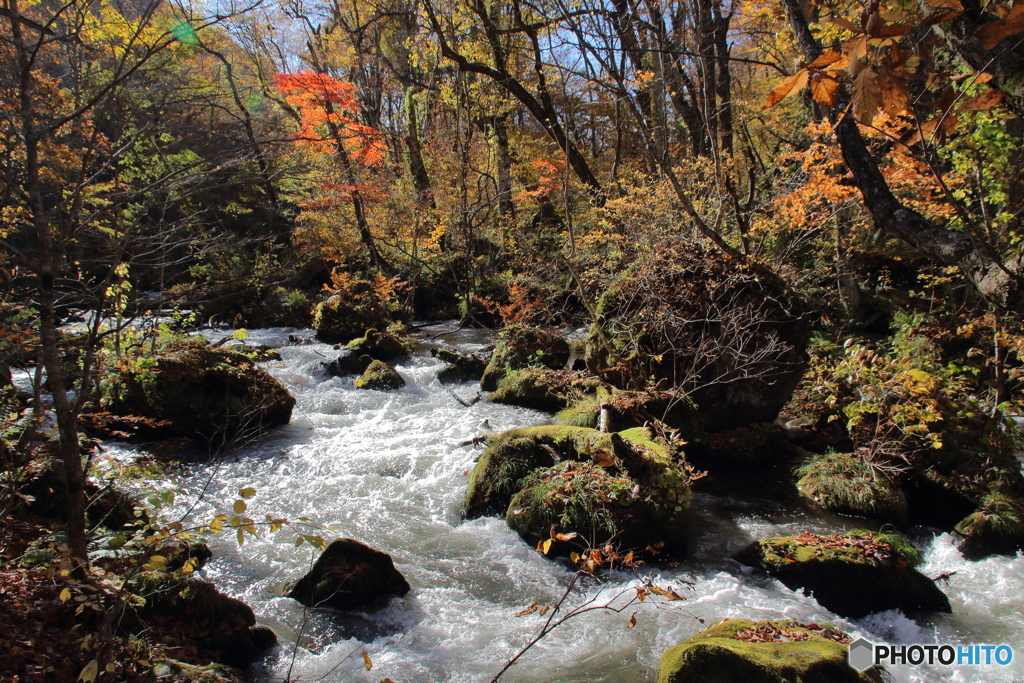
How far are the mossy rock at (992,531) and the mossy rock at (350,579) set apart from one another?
17.7ft

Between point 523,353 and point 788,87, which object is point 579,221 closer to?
point 523,353

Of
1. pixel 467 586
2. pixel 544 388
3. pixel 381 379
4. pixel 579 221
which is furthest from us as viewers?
pixel 579 221

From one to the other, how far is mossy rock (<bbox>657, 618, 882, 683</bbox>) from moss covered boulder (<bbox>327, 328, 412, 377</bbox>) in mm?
8541

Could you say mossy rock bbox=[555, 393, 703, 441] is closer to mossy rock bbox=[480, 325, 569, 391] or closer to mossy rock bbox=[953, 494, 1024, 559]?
mossy rock bbox=[480, 325, 569, 391]

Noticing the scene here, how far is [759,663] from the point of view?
3189 mm

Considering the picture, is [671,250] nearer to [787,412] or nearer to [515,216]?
[787,412]

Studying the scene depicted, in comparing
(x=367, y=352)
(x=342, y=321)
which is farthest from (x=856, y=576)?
(x=342, y=321)

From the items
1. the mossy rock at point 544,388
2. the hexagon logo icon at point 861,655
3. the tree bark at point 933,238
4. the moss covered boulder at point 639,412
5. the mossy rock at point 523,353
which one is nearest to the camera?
the tree bark at point 933,238

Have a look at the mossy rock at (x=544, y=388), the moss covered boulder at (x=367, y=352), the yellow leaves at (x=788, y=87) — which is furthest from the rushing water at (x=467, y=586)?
the moss covered boulder at (x=367, y=352)

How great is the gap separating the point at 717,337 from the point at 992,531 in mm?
3453

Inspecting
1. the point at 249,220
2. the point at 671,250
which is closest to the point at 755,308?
the point at 671,250

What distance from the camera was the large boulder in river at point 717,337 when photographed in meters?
7.34

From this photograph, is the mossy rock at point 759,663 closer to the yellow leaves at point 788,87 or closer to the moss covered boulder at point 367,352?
the yellow leaves at point 788,87

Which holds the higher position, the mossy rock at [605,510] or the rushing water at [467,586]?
the mossy rock at [605,510]
